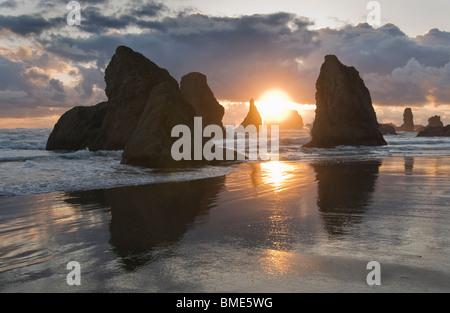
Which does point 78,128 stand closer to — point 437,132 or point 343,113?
point 343,113

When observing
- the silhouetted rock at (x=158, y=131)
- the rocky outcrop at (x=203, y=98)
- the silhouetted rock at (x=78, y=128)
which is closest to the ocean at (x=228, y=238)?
the silhouetted rock at (x=158, y=131)

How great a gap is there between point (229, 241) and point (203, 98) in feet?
174

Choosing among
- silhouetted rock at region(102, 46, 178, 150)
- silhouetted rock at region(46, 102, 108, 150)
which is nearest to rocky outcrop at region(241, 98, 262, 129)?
silhouetted rock at region(46, 102, 108, 150)

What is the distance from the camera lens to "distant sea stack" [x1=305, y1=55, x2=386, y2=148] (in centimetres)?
4319

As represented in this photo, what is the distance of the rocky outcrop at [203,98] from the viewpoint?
55.8m

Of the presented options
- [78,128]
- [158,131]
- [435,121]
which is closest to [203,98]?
[78,128]

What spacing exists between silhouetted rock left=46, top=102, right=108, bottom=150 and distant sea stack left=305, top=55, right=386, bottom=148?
1003 inches

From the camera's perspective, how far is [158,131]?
629 inches

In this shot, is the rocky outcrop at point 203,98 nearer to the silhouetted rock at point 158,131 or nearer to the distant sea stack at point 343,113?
the distant sea stack at point 343,113

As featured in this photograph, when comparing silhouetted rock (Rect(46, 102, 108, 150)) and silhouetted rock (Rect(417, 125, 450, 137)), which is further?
silhouetted rock (Rect(417, 125, 450, 137))

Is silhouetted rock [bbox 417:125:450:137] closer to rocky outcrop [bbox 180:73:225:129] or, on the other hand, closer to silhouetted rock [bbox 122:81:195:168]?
rocky outcrop [bbox 180:73:225:129]

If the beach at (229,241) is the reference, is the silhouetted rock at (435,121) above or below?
above

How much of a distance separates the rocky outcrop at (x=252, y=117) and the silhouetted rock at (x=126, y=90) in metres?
112
